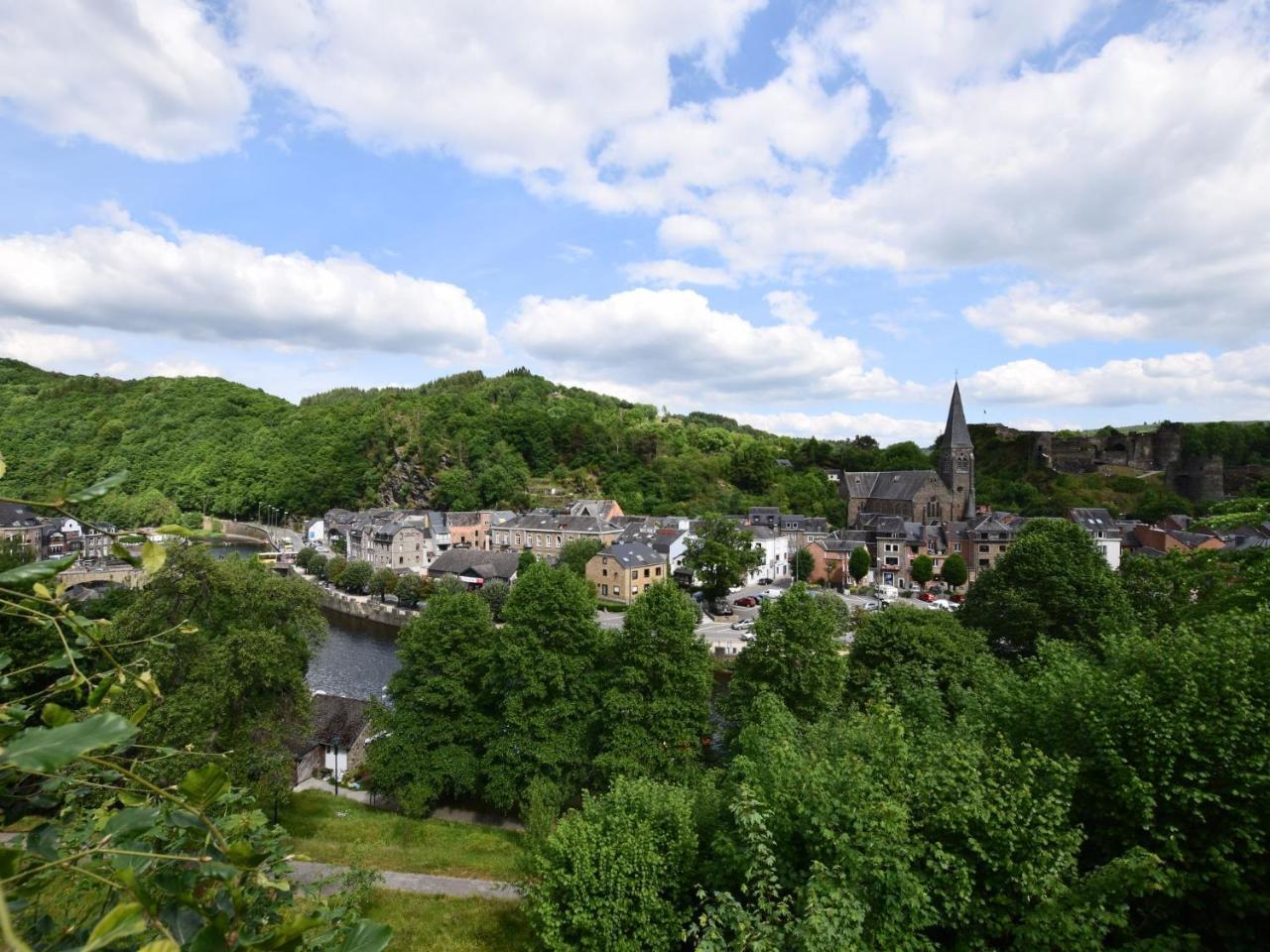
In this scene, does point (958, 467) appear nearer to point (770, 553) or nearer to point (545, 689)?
point (770, 553)

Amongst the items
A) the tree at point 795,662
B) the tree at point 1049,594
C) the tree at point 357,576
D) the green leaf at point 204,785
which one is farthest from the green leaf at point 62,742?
the tree at point 357,576

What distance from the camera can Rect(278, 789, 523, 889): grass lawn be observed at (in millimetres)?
14188

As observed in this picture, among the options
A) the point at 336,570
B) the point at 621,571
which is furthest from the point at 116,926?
the point at 336,570

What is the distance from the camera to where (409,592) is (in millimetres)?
44938

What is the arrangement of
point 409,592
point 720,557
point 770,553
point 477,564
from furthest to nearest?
→ point 770,553
point 477,564
point 409,592
point 720,557

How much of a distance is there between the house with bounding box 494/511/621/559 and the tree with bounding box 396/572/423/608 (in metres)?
12.1

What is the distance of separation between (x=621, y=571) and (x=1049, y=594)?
26.3 meters

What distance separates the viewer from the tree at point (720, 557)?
42.8 meters

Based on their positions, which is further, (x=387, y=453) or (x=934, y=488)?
(x=387, y=453)

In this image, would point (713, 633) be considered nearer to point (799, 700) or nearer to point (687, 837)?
point (799, 700)

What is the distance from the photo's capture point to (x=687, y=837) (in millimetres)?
9000


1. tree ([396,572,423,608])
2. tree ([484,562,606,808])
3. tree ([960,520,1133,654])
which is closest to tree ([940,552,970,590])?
tree ([960,520,1133,654])

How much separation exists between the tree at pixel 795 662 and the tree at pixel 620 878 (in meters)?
7.31

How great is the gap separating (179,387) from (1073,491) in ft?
473
